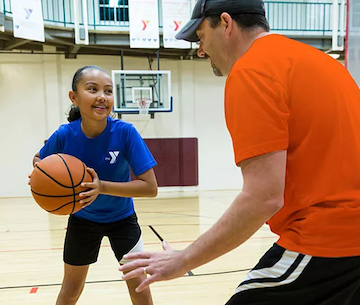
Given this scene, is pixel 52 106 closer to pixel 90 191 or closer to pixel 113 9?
pixel 113 9

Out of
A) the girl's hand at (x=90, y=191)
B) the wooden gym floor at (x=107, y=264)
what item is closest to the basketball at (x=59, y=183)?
the girl's hand at (x=90, y=191)

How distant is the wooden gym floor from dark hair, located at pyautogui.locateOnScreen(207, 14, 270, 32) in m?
2.37

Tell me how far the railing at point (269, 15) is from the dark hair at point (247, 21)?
7920 mm

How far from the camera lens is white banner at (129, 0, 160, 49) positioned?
8141 mm

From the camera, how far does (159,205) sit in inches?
304

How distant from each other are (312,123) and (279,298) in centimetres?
54

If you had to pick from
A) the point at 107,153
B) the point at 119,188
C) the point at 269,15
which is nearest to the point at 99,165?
the point at 107,153

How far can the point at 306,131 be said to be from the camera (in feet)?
3.24

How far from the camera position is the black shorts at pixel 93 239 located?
7.13 ft

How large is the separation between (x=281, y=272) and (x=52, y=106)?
905 cm

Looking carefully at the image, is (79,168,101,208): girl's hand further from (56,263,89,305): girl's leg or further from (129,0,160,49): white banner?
(129,0,160,49): white banner

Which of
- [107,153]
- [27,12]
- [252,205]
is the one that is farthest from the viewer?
[27,12]

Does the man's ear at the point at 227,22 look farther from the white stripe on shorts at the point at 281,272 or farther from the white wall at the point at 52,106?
the white wall at the point at 52,106

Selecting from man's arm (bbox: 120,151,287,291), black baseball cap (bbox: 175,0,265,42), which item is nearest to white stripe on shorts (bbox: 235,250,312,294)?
man's arm (bbox: 120,151,287,291)
